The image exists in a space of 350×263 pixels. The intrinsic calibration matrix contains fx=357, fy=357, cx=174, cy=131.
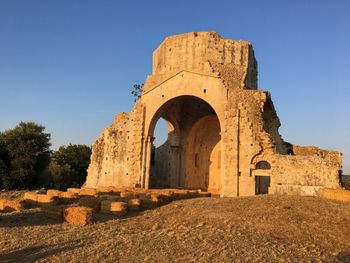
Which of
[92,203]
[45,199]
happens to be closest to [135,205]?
[92,203]

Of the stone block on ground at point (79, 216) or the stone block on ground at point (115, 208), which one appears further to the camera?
the stone block on ground at point (115, 208)

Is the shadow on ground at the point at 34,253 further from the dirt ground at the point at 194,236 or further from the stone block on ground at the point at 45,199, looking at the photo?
the stone block on ground at the point at 45,199

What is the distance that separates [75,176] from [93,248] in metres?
28.2

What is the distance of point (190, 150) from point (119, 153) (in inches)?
227

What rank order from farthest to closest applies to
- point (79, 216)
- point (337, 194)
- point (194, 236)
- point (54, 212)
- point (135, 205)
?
point (337, 194)
point (135, 205)
point (54, 212)
point (79, 216)
point (194, 236)

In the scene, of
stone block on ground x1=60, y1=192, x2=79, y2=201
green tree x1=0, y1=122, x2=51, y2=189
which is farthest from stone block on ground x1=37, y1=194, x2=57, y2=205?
green tree x1=0, y1=122, x2=51, y2=189

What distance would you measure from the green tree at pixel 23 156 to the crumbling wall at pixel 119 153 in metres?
3.35

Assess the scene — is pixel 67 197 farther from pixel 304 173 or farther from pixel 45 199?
pixel 304 173

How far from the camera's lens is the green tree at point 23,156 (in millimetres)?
22547

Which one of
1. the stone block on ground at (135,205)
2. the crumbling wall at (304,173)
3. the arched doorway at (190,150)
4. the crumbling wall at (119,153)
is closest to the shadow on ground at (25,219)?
the stone block on ground at (135,205)

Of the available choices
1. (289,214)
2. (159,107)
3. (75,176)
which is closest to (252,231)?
(289,214)

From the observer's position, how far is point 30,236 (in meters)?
7.40

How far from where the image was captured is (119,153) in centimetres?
2231

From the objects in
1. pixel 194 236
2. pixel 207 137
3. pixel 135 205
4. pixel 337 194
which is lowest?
pixel 194 236
